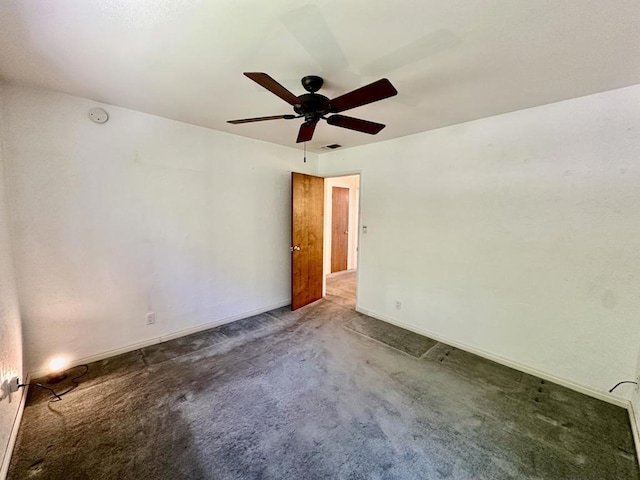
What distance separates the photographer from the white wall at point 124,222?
220 centimetres

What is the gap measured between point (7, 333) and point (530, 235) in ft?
13.4

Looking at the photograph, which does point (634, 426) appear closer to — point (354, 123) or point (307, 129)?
point (354, 123)

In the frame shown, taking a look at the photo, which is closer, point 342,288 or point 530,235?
point 530,235

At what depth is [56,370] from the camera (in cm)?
226

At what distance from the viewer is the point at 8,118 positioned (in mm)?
2080

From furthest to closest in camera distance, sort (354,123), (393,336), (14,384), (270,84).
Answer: (393,336) < (354,123) < (14,384) < (270,84)

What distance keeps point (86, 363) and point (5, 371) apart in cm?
105

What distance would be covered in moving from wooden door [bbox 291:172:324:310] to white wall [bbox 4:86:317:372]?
0.46 meters

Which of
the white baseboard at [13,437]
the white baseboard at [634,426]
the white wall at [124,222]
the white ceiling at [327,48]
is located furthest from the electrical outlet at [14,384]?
the white baseboard at [634,426]

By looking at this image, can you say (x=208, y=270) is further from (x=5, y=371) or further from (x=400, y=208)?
(x=400, y=208)

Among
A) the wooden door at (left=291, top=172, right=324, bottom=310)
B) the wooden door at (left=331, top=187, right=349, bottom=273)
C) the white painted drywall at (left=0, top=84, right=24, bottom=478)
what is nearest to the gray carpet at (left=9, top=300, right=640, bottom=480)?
the white painted drywall at (left=0, top=84, right=24, bottom=478)

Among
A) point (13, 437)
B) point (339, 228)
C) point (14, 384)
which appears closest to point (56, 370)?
point (14, 384)

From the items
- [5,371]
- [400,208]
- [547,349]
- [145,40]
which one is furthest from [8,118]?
[547,349]

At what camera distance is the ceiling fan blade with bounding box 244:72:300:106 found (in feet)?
4.39
